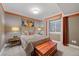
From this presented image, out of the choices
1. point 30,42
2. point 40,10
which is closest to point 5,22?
point 30,42

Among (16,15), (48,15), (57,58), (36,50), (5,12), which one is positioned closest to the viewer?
(57,58)

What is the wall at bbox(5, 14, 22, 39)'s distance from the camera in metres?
2.00

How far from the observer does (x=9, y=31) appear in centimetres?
208

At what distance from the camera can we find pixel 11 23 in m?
2.02

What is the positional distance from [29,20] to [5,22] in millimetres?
769

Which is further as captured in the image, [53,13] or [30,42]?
Result: [53,13]

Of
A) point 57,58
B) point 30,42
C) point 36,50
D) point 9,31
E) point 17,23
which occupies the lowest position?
point 57,58

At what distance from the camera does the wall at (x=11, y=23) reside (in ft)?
6.55

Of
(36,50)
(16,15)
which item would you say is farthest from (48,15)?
(36,50)

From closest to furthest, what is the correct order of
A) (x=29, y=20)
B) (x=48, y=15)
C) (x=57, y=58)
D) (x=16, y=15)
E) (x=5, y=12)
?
(x=57, y=58) < (x=5, y=12) < (x=16, y=15) < (x=29, y=20) < (x=48, y=15)

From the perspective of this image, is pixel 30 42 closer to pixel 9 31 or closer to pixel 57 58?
pixel 9 31

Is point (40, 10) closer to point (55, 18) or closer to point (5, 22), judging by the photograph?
point (55, 18)

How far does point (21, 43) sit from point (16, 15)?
1.12m

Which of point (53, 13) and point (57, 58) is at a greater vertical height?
point (53, 13)
